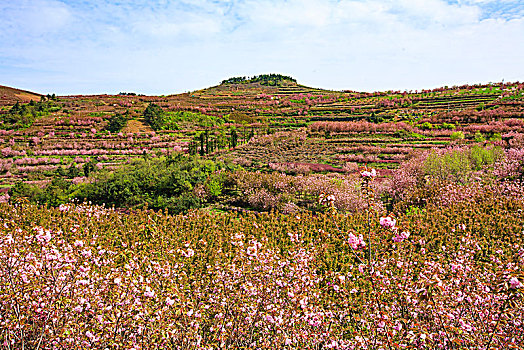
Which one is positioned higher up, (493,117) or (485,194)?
(493,117)

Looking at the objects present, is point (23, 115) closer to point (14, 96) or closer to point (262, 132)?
point (14, 96)

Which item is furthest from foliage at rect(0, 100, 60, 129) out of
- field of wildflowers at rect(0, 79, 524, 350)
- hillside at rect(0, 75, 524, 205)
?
field of wildflowers at rect(0, 79, 524, 350)

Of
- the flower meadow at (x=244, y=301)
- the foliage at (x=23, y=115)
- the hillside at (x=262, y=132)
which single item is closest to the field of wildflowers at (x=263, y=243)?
the flower meadow at (x=244, y=301)

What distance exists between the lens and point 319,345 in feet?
10.0

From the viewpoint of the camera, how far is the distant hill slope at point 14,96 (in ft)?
123

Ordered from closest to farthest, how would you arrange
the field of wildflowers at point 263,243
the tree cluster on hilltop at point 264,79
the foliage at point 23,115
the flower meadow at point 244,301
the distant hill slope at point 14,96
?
the flower meadow at point 244,301 < the field of wildflowers at point 263,243 < the foliage at point 23,115 < the distant hill slope at point 14,96 < the tree cluster on hilltop at point 264,79

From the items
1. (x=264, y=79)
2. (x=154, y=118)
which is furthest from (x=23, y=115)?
(x=264, y=79)

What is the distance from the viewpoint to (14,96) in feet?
133

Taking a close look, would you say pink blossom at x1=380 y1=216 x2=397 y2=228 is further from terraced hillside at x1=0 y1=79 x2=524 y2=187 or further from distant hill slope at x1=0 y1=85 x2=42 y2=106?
distant hill slope at x1=0 y1=85 x2=42 y2=106

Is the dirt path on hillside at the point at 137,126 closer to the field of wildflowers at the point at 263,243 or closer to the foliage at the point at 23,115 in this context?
the field of wildflowers at the point at 263,243

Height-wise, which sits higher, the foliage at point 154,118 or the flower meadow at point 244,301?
the foliage at point 154,118

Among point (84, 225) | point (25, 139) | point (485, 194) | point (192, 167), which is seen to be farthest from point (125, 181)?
point (25, 139)

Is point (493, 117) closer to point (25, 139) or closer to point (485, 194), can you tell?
point (485, 194)

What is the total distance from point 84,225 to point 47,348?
3.49 metres
